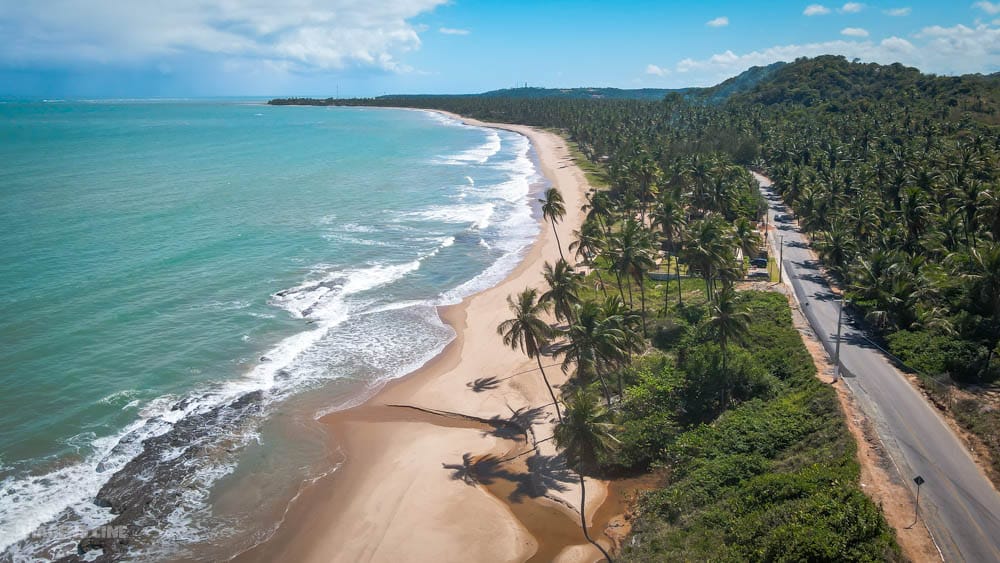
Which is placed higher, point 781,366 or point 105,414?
point 781,366

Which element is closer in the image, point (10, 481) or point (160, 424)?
point (10, 481)

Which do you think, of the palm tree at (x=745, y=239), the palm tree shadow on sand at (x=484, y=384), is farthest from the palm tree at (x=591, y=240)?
the palm tree shadow on sand at (x=484, y=384)

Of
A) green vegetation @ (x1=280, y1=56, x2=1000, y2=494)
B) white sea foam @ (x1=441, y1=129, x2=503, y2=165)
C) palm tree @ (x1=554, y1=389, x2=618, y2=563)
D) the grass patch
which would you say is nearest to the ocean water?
palm tree @ (x1=554, y1=389, x2=618, y2=563)

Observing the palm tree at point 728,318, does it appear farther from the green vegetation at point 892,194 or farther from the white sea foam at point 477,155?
the white sea foam at point 477,155

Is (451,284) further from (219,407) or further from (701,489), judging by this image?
(701,489)

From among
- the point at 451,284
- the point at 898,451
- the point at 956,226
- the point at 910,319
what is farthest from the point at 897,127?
the point at 898,451

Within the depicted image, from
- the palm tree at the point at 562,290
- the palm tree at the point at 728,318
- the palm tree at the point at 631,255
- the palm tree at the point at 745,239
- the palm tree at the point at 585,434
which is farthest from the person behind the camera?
the palm tree at the point at 745,239

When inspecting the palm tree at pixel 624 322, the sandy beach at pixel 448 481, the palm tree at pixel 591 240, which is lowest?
the sandy beach at pixel 448 481

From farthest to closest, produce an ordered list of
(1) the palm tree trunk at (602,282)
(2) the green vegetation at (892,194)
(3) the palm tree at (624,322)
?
(1) the palm tree trunk at (602,282) < (2) the green vegetation at (892,194) < (3) the palm tree at (624,322)
